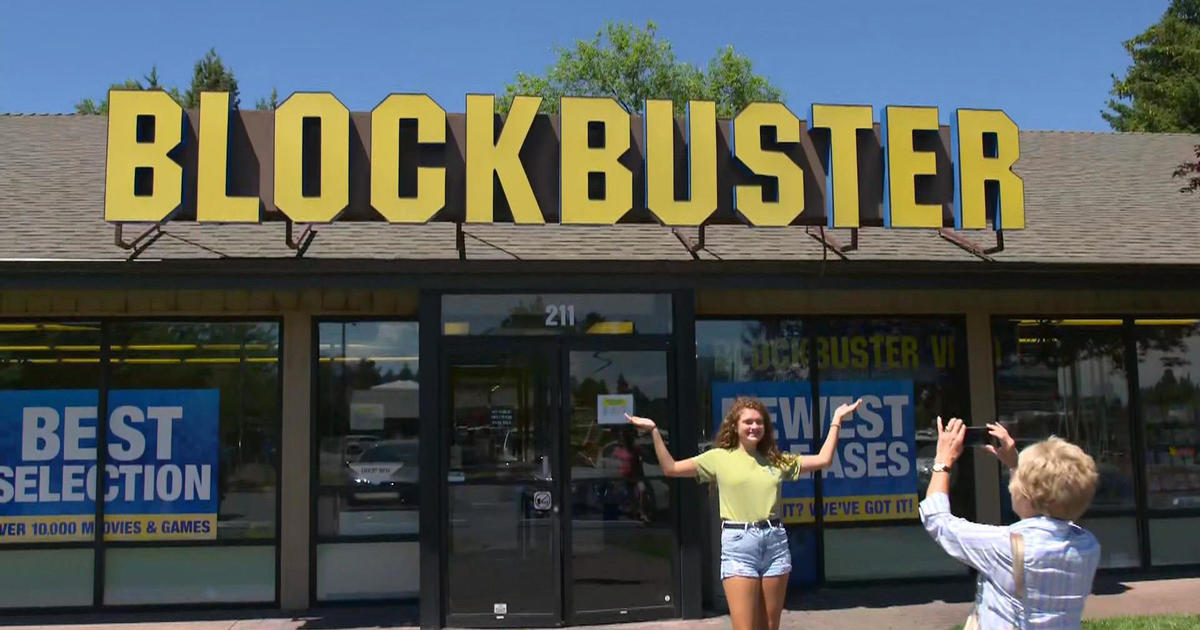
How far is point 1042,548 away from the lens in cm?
303

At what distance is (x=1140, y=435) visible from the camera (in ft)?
32.7

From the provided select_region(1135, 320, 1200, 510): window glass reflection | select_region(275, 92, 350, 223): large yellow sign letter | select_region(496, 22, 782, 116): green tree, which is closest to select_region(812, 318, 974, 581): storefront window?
select_region(1135, 320, 1200, 510): window glass reflection

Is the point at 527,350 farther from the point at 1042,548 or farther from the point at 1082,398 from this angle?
the point at 1082,398

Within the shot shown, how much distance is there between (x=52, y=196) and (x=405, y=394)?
4337mm

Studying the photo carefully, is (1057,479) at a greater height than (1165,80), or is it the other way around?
(1165,80)

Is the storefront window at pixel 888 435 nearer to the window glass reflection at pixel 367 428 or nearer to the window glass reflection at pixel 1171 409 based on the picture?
the window glass reflection at pixel 1171 409

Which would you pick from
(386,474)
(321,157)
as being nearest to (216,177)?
(321,157)

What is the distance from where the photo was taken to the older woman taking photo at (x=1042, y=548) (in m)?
3.03

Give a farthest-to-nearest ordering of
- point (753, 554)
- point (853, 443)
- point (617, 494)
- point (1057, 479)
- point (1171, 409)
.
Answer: point (1171, 409), point (853, 443), point (617, 494), point (753, 554), point (1057, 479)

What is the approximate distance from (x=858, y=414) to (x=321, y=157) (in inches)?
219

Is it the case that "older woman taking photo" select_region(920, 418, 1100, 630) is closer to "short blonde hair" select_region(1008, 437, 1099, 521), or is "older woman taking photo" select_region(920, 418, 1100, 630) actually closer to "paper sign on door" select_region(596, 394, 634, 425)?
"short blonde hair" select_region(1008, 437, 1099, 521)

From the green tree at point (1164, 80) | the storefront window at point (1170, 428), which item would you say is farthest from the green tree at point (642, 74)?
the storefront window at point (1170, 428)

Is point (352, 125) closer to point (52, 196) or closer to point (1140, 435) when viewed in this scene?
point (52, 196)

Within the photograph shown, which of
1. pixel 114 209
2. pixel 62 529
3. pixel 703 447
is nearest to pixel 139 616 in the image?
pixel 62 529
